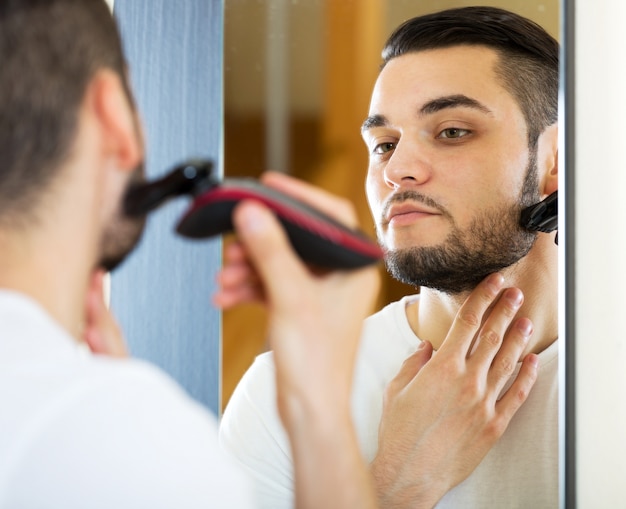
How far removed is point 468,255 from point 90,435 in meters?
0.67

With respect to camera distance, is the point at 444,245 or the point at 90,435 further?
the point at 444,245

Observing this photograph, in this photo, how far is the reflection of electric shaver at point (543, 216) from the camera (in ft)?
3.80

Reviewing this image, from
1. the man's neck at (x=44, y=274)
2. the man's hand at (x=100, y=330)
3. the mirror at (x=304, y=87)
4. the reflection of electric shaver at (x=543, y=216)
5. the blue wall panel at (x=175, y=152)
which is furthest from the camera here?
the reflection of electric shaver at (x=543, y=216)

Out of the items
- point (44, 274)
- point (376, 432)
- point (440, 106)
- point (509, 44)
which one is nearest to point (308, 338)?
point (44, 274)

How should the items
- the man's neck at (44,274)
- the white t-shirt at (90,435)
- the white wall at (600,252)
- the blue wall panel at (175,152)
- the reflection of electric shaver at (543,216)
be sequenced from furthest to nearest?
the white wall at (600,252)
the reflection of electric shaver at (543,216)
the blue wall panel at (175,152)
the man's neck at (44,274)
the white t-shirt at (90,435)

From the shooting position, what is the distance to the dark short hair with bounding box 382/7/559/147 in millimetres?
1101

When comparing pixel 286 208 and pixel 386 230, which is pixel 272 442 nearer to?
pixel 386 230

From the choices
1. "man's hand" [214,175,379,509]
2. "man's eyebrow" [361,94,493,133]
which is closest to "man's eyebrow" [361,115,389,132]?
"man's eyebrow" [361,94,493,133]

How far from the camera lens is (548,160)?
119 cm

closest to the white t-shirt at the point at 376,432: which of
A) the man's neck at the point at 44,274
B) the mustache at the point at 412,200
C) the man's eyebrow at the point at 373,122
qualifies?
the mustache at the point at 412,200

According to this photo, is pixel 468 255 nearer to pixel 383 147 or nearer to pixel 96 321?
pixel 383 147

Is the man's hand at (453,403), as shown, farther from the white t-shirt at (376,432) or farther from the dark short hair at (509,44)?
the dark short hair at (509,44)

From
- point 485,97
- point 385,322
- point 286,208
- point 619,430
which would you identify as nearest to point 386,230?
point 385,322

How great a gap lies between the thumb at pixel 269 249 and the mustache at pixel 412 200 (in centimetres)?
38
